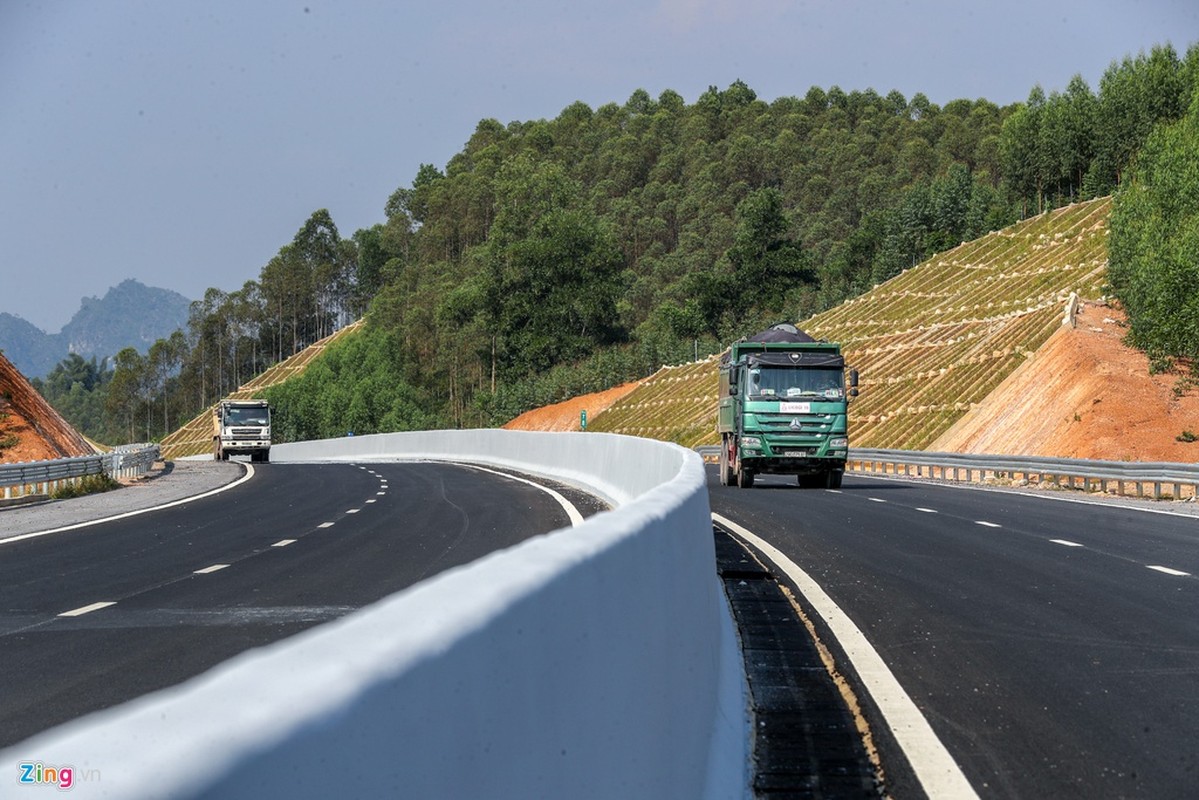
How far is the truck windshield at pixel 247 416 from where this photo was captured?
68625mm

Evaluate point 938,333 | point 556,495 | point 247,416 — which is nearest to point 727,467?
point 556,495

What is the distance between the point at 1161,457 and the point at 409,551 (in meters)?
35.2

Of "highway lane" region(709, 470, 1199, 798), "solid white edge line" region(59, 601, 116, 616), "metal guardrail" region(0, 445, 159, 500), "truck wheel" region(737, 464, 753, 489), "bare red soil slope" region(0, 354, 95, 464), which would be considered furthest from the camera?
"bare red soil slope" region(0, 354, 95, 464)

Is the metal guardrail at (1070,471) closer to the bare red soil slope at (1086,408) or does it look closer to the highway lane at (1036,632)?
the bare red soil slope at (1086,408)

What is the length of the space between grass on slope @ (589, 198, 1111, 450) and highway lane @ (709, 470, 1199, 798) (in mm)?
47566

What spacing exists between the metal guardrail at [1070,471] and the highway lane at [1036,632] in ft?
23.1

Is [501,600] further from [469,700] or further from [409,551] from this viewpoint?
[409,551]

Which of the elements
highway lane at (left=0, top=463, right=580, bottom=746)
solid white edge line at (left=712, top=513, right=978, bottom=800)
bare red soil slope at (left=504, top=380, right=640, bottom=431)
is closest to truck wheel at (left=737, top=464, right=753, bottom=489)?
highway lane at (left=0, top=463, right=580, bottom=746)

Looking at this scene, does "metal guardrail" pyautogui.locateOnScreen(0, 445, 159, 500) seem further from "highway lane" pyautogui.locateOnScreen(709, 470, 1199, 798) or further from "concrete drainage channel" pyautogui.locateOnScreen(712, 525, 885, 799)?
"concrete drainage channel" pyautogui.locateOnScreen(712, 525, 885, 799)

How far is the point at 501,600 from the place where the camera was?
3.20m

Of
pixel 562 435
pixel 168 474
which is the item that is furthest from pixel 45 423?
pixel 562 435

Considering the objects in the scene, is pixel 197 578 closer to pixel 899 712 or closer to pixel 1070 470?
pixel 899 712

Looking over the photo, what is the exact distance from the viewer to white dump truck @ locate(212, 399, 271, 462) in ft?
225

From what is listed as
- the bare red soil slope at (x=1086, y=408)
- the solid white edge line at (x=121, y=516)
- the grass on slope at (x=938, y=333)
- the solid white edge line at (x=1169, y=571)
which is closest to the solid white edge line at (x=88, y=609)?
the solid white edge line at (x=121, y=516)
